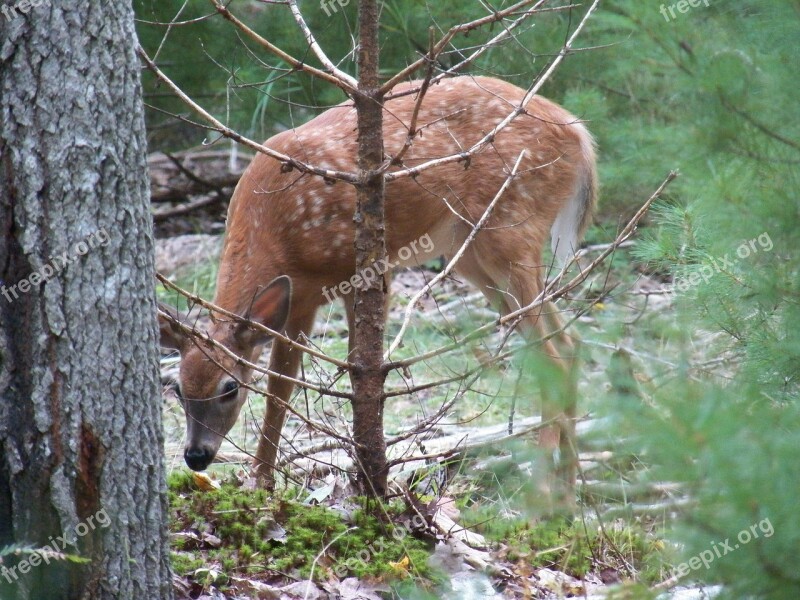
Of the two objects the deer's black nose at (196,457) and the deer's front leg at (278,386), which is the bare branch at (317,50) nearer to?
the deer's front leg at (278,386)

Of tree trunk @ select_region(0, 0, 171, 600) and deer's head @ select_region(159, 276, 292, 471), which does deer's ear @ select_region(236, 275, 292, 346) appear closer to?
deer's head @ select_region(159, 276, 292, 471)

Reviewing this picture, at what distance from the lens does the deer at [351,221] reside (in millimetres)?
5062

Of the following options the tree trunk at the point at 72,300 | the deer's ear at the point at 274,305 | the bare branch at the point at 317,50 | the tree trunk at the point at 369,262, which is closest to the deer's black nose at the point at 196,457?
the deer's ear at the point at 274,305

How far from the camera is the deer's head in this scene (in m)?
4.75

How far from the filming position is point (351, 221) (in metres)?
5.46

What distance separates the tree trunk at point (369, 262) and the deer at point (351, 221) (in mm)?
1268

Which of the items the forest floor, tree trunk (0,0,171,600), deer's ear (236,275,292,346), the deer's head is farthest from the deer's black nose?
tree trunk (0,0,171,600)

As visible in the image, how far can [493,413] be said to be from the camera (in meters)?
6.43

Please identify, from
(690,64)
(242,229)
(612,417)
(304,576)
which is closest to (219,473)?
(242,229)

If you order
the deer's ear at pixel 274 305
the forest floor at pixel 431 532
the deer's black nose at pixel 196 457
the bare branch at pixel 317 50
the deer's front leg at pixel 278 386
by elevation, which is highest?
the bare branch at pixel 317 50

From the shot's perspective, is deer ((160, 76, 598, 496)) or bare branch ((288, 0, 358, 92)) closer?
bare branch ((288, 0, 358, 92))

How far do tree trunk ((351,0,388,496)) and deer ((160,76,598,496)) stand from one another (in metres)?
1.27

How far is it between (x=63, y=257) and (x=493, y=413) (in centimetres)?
420

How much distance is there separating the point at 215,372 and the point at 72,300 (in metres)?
2.25
